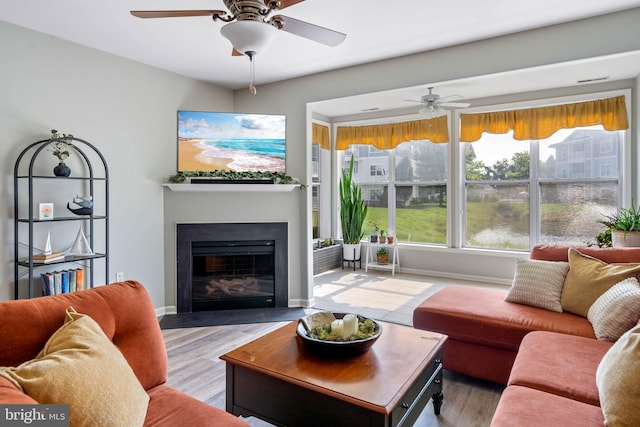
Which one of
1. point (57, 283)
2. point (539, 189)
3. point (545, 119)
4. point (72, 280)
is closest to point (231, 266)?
point (72, 280)

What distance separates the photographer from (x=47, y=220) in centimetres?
291

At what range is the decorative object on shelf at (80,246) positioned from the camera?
322 centimetres

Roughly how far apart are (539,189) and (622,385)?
4.36m

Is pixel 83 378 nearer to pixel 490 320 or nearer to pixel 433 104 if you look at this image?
pixel 490 320

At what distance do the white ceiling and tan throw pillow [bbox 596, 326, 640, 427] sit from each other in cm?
236

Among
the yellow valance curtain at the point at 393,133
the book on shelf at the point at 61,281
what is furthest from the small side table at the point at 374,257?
the book on shelf at the point at 61,281

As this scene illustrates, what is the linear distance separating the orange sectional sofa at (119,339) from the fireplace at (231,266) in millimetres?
2379

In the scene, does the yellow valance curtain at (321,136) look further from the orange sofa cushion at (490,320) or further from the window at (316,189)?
the orange sofa cushion at (490,320)

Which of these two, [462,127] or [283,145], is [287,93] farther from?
[462,127]

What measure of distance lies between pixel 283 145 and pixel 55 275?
8.03 ft

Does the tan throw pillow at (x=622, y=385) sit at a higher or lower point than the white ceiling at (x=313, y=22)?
lower

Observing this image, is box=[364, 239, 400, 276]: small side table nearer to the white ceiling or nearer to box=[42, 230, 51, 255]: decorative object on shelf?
the white ceiling

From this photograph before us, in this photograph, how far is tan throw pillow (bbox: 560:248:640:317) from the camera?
233 cm

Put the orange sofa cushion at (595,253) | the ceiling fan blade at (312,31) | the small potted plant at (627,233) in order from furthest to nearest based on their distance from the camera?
the small potted plant at (627,233) < the orange sofa cushion at (595,253) < the ceiling fan blade at (312,31)
